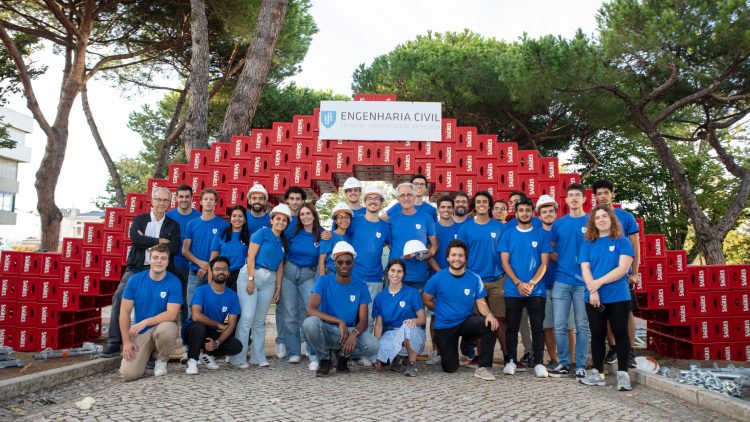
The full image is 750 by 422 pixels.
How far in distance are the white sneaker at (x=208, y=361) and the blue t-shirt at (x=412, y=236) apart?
2.04 meters

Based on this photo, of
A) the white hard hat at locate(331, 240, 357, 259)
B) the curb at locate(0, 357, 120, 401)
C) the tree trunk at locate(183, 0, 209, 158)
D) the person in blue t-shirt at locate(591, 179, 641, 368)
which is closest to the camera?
the curb at locate(0, 357, 120, 401)

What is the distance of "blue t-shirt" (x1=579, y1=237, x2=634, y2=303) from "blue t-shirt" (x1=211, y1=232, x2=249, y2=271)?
11.1 feet

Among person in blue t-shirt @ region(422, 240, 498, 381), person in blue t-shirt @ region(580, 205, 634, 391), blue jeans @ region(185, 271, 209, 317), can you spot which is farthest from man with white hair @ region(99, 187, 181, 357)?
person in blue t-shirt @ region(580, 205, 634, 391)

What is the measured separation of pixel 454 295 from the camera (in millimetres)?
4984

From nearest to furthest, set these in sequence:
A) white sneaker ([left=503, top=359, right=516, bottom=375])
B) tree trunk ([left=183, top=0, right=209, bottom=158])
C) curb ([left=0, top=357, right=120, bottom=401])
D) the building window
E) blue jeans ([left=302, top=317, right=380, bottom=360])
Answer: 1. curb ([left=0, top=357, right=120, bottom=401])
2. blue jeans ([left=302, top=317, right=380, bottom=360])
3. white sneaker ([left=503, top=359, right=516, bottom=375])
4. tree trunk ([left=183, top=0, right=209, bottom=158])
5. the building window

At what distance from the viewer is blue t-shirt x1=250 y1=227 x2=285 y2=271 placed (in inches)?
206

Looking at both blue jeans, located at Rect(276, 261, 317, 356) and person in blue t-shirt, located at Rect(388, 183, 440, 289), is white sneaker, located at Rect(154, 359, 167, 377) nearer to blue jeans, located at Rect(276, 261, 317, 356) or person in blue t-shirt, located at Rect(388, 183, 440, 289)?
blue jeans, located at Rect(276, 261, 317, 356)

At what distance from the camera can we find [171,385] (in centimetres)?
434

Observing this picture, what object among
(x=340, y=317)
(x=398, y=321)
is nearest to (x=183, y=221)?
(x=340, y=317)

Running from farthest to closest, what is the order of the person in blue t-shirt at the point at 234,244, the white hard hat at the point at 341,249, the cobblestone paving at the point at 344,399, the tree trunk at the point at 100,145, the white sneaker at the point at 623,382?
the tree trunk at the point at 100,145
the person in blue t-shirt at the point at 234,244
the white hard hat at the point at 341,249
the white sneaker at the point at 623,382
the cobblestone paving at the point at 344,399

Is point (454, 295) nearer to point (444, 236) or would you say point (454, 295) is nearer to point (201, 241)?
point (444, 236)

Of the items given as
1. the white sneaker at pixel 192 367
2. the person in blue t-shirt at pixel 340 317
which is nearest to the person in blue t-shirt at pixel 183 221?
the white sneaker at pixel 192 367

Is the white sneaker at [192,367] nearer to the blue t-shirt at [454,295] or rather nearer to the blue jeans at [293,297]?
the blue jeans at [293,297]

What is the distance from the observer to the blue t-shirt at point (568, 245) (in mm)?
5043
